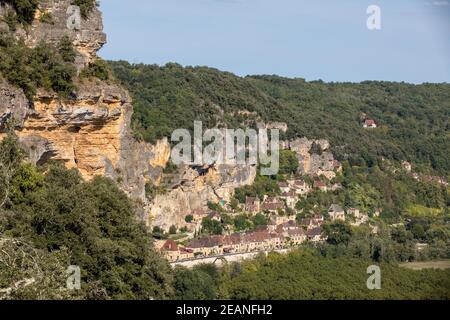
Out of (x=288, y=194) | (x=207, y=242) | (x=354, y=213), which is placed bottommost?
(x=207, y=242)

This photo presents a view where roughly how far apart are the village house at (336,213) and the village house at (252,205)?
609 centimetres

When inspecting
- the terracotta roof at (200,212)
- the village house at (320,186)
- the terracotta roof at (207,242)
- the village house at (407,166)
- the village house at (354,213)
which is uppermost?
the village house at (407,166)

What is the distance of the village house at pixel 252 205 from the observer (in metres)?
68.4

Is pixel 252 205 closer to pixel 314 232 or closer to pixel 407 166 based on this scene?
pixel 314 232

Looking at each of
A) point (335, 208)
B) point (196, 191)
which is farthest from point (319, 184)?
point (196, 191)

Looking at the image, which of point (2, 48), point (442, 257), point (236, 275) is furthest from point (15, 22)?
point (442, 257)

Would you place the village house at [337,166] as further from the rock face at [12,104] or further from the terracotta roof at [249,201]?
the rock face at [12,104]

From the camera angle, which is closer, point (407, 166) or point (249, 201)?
point (249, 201)

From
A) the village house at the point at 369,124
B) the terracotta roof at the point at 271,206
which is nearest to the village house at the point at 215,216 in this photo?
the terracotta roof at the point at 271,206

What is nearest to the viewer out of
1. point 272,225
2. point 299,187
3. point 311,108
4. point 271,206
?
point 272,225

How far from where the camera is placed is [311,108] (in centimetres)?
10250

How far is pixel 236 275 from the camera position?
4453cm

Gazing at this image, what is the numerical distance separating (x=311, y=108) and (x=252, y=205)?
35941 mm

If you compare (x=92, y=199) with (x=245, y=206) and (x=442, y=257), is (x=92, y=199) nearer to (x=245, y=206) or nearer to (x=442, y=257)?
(x=442, y=257)
